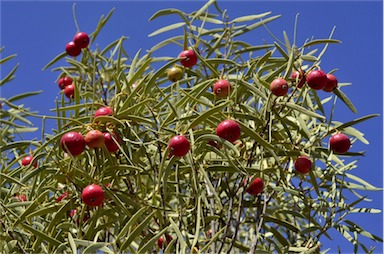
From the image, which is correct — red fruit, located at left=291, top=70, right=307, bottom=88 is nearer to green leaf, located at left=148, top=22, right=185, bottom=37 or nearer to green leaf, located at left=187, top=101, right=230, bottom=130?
green leaf, located at left=187, top=101, right=230, bottom=130

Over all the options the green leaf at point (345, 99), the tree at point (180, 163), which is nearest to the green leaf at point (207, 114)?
the tree at point (180, 163)

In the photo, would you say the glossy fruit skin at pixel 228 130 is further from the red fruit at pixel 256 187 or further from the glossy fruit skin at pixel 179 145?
the red fruit at pixel 256 187

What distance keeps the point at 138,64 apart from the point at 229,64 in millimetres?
350

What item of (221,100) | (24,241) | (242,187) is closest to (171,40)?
(221,100)

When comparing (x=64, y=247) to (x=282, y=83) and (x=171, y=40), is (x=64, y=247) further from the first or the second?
(x=171, y=40)

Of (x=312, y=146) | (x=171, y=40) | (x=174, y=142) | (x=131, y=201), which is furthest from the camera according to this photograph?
(x=171, y=40)

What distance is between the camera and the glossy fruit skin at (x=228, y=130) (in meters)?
1.65

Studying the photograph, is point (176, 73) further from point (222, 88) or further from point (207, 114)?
point (207, 114)

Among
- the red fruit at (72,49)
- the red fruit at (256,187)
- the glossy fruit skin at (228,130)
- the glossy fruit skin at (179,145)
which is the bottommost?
the glossy fruit skin at (179,145)

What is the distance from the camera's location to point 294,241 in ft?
6.71

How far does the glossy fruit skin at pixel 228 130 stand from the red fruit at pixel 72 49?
0.88m

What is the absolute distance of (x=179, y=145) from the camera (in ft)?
5.35

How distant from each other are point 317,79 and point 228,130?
1.03 ft

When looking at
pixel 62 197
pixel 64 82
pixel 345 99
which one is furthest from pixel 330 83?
pixel 64 82
